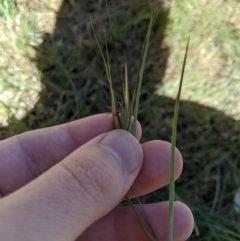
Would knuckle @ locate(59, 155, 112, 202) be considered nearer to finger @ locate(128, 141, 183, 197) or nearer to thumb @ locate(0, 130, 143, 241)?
thumb @ locate(0, 130, 143, 241)

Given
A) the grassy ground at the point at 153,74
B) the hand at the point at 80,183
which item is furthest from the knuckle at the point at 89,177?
the grassy ground at the point at 153,74

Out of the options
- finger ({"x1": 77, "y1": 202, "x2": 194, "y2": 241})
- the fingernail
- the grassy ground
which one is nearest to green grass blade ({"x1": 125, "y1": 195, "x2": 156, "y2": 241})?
finger ({"x1": 77, "y1": 202, "x2": 194, "y2": 241})

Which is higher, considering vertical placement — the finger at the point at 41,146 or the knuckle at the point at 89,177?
the knuckle at the point at 89,177

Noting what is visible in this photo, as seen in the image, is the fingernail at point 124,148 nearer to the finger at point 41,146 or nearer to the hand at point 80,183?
the hand at point 80,183

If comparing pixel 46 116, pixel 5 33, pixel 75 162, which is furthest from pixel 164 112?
pixel 75 162

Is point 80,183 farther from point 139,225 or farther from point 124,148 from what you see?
point 139,225

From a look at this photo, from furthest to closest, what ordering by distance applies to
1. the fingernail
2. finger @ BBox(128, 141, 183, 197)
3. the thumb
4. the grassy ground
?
the grassy ground → finger @ BBox(128, 141, 183, 197) → the fingernail → the thumb

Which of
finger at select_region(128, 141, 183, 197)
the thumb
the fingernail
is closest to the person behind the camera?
the thumb
